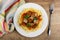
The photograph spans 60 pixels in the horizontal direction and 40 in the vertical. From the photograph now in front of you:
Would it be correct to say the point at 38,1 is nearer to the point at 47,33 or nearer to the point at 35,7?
the point at 35,7

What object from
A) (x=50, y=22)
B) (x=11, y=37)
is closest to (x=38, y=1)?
(x=50, y=22)

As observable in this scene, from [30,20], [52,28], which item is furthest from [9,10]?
[52,28]

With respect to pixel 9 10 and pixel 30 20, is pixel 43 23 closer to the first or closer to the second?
pixel 30 20

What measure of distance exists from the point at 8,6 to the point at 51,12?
276mm

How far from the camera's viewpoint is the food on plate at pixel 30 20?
39.1 inches

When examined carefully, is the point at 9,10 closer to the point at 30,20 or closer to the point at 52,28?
the point at 30,20

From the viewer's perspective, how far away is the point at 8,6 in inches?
40.9

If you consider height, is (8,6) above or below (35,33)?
above

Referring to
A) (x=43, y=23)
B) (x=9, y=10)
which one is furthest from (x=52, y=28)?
(x=9, y=10)

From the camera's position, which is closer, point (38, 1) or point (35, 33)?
point (35, 33)

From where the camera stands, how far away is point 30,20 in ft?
3.27

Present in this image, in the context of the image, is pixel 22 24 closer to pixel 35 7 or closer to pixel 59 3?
pixel 35 7

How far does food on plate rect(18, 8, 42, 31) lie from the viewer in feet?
3.26

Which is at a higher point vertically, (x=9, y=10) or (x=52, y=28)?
(x=9, y=10)
